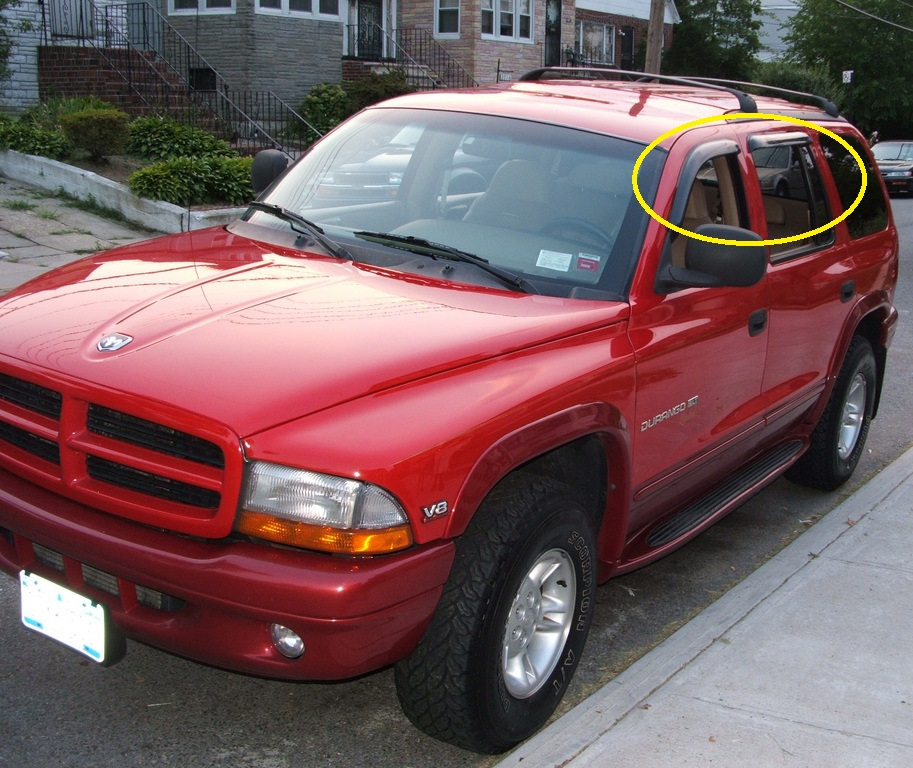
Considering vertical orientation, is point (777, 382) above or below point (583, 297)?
below

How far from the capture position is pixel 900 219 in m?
23.2

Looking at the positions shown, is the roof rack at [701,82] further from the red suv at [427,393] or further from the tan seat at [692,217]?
the tan seat at [692,217]

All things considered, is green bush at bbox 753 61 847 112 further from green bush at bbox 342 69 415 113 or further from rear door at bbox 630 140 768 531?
rear door at bbox 630 140 768 531

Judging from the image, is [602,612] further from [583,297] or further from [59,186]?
[59,186]

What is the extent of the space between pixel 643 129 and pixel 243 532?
89.7 inches

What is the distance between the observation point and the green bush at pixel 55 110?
52.4ft

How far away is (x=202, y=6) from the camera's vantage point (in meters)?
22.5

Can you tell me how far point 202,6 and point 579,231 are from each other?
20563 millimetres

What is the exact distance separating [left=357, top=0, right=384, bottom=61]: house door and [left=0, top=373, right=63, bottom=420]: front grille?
87.5 feet

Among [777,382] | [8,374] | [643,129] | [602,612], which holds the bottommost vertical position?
[602,612]

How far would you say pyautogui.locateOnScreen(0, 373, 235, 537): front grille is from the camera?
2814 mm

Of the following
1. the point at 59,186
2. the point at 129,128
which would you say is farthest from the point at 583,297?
the point at 129,128

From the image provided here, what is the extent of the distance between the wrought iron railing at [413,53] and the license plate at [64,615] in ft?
85.6

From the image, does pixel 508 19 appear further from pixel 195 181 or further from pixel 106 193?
pixel 106 193
